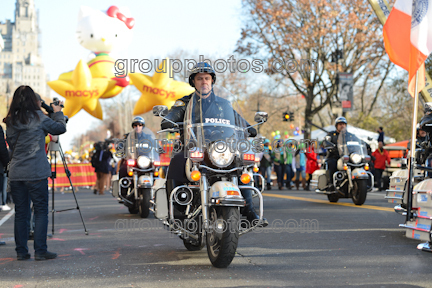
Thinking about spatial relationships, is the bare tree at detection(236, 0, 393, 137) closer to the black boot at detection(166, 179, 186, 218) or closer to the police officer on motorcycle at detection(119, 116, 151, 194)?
the police officer on motorcycle at detection(119, 116, 151, 194)

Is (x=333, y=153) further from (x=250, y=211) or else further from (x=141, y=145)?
(x=250, y=211)

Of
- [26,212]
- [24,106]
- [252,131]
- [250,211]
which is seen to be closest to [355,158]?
[252,131]

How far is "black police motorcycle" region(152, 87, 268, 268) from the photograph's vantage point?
5.22 meters

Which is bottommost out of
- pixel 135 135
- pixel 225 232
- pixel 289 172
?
pixel 225 232

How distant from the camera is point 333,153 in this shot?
13805mm

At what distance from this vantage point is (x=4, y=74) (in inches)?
7018

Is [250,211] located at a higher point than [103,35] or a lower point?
lower

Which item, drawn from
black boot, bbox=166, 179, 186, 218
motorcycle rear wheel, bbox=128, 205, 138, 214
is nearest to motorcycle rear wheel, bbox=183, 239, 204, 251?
black boot, bbox=166, 179, 186, 218

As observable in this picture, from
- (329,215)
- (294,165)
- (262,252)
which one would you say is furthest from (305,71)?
(262,252)

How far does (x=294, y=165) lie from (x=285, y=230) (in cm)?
1344

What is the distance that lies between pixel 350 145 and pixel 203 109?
312 inches

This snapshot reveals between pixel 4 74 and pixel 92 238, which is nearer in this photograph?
pixel 92 238

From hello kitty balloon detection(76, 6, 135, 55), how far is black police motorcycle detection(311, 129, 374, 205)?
10.8 m

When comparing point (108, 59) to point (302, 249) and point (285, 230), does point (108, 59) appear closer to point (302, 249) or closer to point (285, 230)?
point (285, 230)
